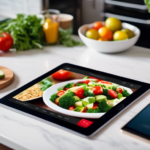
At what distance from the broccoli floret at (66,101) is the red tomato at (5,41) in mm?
595

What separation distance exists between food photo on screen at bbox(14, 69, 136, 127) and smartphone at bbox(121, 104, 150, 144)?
0.32 ft

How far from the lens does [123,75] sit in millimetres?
1233

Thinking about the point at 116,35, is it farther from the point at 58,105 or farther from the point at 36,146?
the point at 36,146

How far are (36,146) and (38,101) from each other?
238mm

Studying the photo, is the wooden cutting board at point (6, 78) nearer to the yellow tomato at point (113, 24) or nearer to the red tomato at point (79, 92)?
the red tomato at point (79, 92)

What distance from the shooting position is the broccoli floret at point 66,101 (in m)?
0.99

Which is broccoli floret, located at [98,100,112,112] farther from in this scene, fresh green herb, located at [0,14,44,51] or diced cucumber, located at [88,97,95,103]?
fresh green herb, located at [0,14,44,51]

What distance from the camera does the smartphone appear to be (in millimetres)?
844

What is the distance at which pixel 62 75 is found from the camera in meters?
1.20

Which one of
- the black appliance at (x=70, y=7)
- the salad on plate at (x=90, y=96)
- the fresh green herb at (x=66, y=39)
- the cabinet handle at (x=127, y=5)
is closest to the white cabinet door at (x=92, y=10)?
the black appliance at (x=70, y=7)

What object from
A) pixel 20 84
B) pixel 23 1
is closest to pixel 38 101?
pixel 20 84

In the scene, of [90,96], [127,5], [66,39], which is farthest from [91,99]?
[127,5]

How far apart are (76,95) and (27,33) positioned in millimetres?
663

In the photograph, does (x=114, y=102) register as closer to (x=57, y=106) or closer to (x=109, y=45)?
(x=57, y=106)
